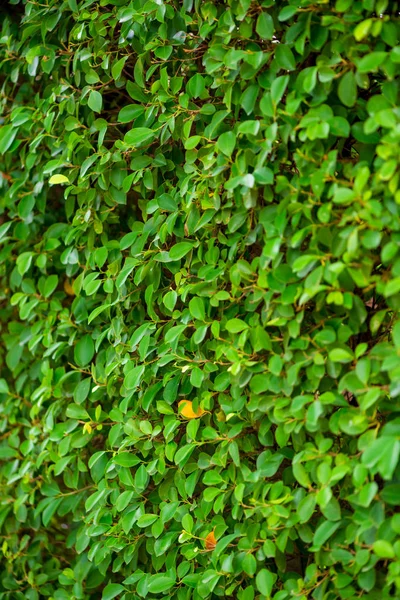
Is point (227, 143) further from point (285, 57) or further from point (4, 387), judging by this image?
point (4, 387)

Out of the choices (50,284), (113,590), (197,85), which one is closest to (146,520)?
(113,590)

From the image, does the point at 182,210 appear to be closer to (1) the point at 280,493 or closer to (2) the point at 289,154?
(2) the point at 289,154

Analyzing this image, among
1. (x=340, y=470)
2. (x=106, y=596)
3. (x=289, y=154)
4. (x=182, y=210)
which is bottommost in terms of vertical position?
(x=106, y=596)

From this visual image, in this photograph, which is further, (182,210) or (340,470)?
(182,210)

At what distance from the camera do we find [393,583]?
1355 mm

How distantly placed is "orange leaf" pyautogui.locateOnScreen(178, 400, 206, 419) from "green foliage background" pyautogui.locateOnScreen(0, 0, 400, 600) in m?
0.03

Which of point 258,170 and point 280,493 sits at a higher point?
point 258,170

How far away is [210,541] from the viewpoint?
162 centimetres

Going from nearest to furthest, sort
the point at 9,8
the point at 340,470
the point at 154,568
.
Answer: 1. the point at 340,470
2. the point at 154,568
3. the point at 9,8

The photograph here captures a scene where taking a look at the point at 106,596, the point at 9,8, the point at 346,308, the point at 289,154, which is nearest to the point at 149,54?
the point at 289,154

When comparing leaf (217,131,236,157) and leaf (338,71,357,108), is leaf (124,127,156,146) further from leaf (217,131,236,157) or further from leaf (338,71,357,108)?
leaf (338,71,357,108)

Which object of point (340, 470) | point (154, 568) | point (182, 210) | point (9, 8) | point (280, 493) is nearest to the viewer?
point (340, 470)

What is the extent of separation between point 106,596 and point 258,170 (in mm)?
1138

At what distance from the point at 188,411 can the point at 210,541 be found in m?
0.30
